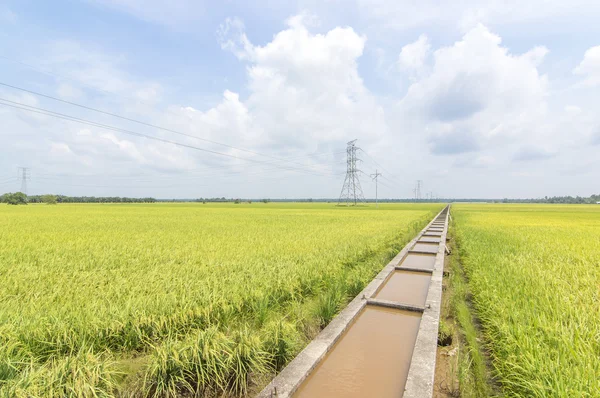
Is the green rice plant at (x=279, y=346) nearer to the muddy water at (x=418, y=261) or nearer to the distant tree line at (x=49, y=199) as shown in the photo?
the muddy water at (x=418, y=261)

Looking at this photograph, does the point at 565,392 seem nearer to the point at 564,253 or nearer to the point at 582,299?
the point at 582,299

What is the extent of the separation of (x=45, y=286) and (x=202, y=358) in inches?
Result: 193

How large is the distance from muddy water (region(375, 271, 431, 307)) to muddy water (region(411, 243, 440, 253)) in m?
3.79

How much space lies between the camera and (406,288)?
6621 millimetres

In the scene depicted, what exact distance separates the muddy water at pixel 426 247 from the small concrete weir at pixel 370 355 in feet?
18.1

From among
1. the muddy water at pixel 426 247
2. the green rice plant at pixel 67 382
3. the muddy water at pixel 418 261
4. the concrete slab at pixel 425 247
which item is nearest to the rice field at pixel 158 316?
the green rice plant at pixel 67 382

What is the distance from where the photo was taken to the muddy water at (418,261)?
868 cm

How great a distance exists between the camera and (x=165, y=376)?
280 centimetres

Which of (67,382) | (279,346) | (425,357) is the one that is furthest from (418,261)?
(67,382)

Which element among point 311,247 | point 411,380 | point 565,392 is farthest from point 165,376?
point 311,247

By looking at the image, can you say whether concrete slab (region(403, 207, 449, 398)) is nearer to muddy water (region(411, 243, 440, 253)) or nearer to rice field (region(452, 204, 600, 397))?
rice field (region(452, 204, 600, 397))

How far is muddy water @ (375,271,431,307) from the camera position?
593cm

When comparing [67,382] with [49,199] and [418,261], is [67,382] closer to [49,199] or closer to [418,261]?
[418,261]

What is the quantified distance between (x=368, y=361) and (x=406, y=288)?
349cm
